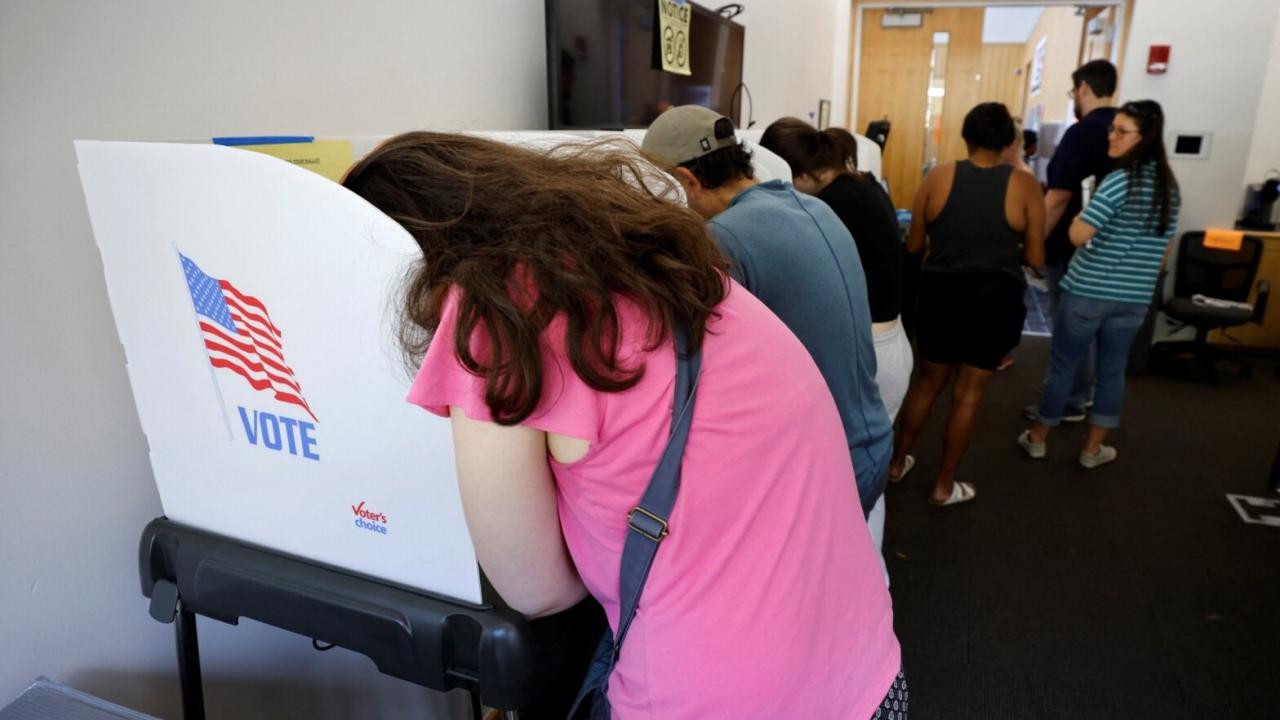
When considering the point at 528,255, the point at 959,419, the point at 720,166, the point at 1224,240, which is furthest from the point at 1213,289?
the point at 528,255

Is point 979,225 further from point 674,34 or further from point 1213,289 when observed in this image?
point 1213,289

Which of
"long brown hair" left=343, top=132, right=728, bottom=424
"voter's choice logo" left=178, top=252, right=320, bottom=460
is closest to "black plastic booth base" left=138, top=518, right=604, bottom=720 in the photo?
"voter's choice logo" left=178, top=252, right=320, bottom=460

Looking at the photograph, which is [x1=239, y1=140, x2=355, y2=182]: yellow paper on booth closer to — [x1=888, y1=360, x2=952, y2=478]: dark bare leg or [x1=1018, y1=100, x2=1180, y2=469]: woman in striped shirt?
[x1=888, y1=360, x2=952, y2=478]: dark bare leg

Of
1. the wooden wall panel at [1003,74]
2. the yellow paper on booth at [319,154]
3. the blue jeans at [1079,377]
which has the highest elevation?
the wooden wall panel at [1003,74]

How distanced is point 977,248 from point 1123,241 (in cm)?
73

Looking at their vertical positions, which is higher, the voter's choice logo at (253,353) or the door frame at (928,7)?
the door frame at (928,7)

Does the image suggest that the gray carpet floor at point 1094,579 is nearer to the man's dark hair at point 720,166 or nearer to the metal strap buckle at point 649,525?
the man's dark hair at point 720,166

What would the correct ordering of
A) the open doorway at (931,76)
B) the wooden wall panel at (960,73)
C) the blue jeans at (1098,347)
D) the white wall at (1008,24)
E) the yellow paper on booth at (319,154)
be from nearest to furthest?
the yellow paper on booth at (319,154), the blue jeans at (1098,347), the open doorway at (931,76), the wooden wall panel at (960,73), the white wall at (1008,24)

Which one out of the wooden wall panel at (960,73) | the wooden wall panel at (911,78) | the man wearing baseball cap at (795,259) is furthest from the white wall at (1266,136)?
the man wearing baseball cap at (795,259)

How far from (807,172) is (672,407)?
4.69 ft

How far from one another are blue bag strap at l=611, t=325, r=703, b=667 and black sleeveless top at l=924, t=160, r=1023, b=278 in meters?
2.03

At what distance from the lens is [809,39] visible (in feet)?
17.1

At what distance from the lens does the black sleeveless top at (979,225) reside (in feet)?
7.91

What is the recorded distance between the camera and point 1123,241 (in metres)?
2.79
